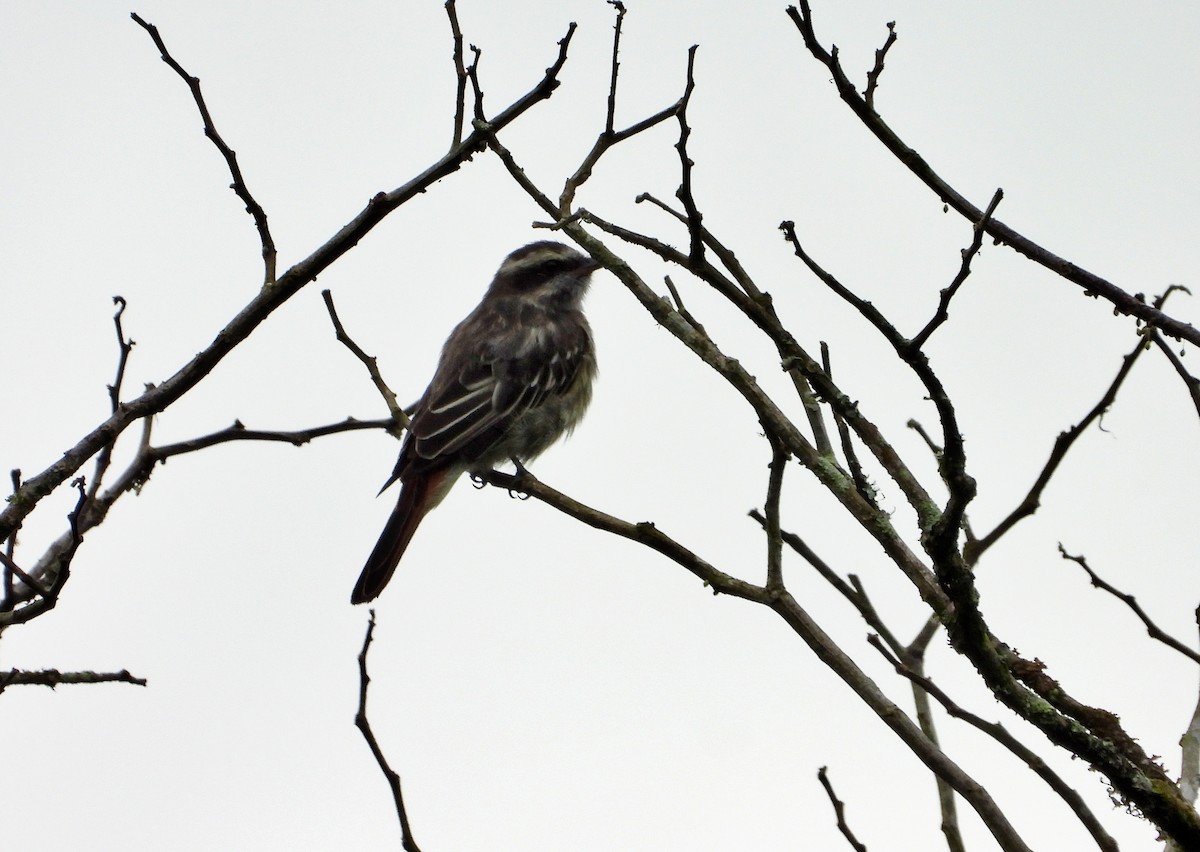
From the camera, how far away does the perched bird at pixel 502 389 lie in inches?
295

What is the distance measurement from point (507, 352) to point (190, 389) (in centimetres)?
489

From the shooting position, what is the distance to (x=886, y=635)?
4082 mm

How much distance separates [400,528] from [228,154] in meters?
3.47

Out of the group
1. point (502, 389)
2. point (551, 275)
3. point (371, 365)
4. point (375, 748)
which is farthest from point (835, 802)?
point (551, 275)

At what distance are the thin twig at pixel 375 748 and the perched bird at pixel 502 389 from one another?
3356 mm

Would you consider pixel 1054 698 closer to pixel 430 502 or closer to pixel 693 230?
pixel 693 230

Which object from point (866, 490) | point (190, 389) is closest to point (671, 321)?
point (866, 490)

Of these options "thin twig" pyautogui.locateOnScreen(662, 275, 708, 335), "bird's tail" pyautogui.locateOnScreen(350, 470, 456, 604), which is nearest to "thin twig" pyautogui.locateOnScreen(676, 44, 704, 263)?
"thin twig" pyautogui.locateOnScreen(662, 275, 708, 335)

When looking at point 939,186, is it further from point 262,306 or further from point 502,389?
point 502,389

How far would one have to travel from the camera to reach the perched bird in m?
7.50

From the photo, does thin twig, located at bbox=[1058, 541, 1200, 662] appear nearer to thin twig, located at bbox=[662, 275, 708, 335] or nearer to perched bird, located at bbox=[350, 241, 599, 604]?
thin twig, located at bbox=[662, 275, 708, 335]

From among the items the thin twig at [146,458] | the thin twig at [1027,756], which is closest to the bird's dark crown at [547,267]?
the thin twig at [146,458]

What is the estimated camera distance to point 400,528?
722cm

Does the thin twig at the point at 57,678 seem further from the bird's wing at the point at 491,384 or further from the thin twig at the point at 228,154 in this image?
the bird's wing at the point at 491,384
